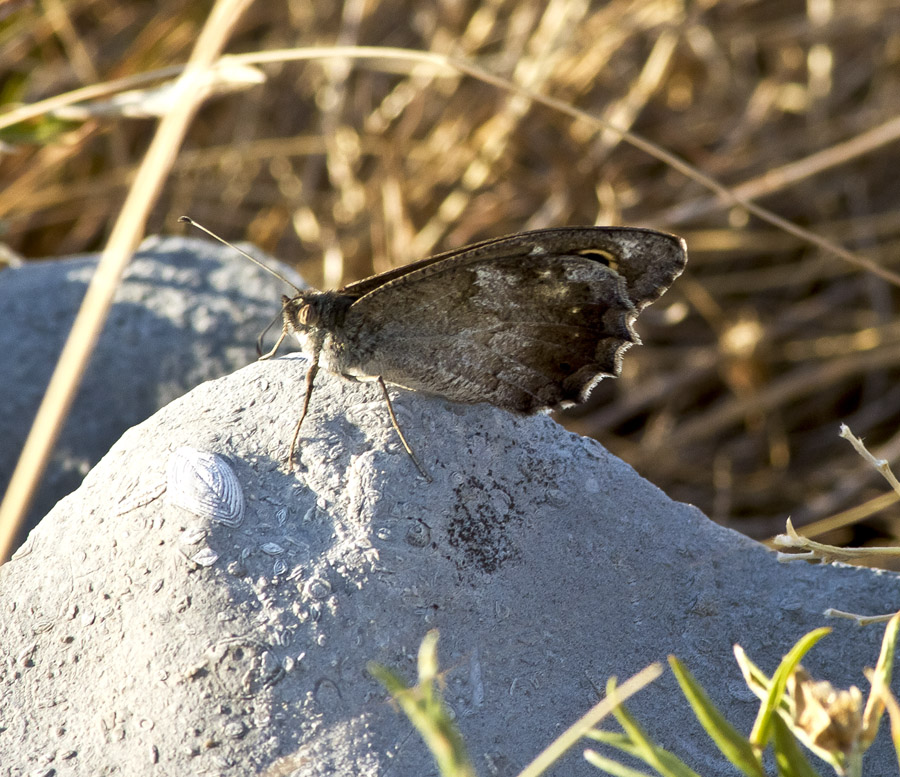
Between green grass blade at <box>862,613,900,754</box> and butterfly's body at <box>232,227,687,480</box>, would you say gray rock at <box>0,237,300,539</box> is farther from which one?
green grass blade at <box>862,613,900,754</box>

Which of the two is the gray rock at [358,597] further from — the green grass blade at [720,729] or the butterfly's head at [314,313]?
the green grass blade at [720,729]

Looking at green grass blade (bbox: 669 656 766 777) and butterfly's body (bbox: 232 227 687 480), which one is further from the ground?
butterfly's body (bbox: 232 227 687 480)

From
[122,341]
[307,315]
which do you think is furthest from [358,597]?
[122,341]

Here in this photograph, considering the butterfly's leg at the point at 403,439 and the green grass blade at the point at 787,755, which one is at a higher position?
the butterfly's leg at the point at 403,439

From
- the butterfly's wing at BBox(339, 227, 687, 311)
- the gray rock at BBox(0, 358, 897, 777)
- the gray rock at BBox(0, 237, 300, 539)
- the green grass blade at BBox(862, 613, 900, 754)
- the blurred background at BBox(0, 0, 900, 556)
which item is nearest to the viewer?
the green grass blade at BBox(862, 613, 900, 754)

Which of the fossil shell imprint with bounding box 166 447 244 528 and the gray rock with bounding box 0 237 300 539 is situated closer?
the fossil shell imprint with bounding box 166 447 244 528

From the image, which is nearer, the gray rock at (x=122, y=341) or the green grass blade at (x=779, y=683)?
the green grass blade at (x=779, y=683)

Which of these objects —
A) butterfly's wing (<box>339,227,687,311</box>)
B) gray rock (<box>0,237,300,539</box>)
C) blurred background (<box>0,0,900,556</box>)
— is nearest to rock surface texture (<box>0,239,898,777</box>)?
butterfly's wing (<box>339,227,687,311</box>)

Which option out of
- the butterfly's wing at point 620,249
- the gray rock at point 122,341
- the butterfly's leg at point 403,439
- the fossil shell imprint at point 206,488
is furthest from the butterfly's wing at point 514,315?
the gray rock at point 122,341
